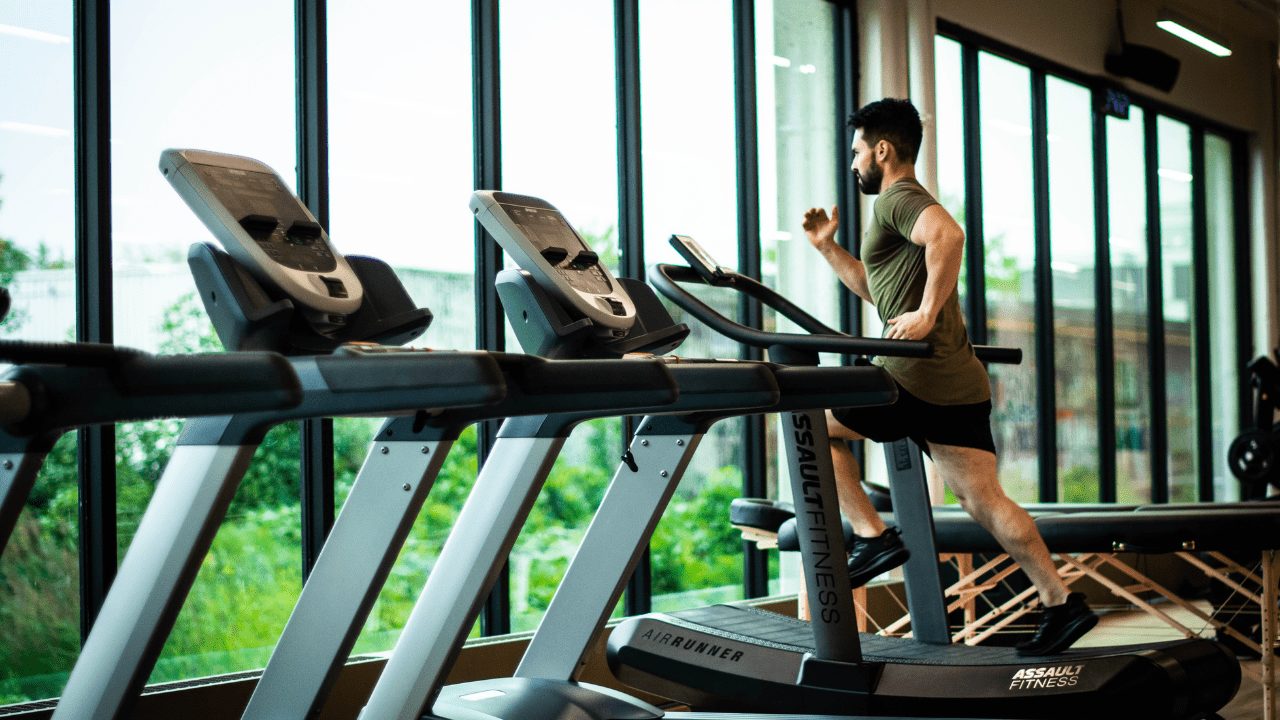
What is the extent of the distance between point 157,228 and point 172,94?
352 millimetres

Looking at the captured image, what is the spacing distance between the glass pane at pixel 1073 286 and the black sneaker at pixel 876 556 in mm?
3774

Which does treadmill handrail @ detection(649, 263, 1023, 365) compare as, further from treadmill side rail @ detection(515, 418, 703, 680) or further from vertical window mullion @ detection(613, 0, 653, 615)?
vertical window mullion @ detection(613, 0, 653, 615)

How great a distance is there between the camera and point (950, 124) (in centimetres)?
609

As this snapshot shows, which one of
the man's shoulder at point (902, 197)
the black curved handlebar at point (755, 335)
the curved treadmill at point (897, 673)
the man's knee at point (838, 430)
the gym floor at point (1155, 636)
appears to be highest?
the man's shoulder at point (902, 197)

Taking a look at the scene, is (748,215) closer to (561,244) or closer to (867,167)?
(867,167)

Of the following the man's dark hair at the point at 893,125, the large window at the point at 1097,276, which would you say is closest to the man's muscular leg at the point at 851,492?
the man's dark hair at the point at 893,125

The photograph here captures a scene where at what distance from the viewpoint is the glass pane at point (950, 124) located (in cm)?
600

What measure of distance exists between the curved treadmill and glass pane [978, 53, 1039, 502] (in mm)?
3379

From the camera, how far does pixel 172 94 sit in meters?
3.43

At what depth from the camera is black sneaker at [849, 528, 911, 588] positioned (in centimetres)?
320

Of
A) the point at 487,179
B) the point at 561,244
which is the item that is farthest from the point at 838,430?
the point at 487,179

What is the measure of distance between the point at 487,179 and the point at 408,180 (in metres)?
0.27

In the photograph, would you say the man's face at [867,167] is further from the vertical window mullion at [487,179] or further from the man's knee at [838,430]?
the vertical window mullion at [487,179]

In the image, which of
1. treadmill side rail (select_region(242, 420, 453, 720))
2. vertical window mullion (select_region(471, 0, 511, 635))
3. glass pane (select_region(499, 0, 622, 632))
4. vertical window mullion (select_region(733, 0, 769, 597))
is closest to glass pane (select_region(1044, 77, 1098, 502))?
vertical window mullion (select_region(733, 0, 769, 597))
